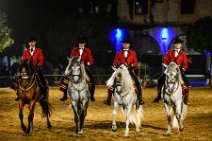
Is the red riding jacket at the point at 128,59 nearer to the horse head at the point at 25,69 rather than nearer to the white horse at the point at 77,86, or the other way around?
the white horse at the point at 77,86

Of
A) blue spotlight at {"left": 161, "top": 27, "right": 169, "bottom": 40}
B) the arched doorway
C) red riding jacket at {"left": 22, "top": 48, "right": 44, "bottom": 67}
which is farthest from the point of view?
the arched doorway

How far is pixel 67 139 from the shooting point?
14.8 meters

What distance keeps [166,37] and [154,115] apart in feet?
108

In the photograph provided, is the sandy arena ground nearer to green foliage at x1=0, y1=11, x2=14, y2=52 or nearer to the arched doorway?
green foliage at x1=0, y1=11, x2=14, y2=52

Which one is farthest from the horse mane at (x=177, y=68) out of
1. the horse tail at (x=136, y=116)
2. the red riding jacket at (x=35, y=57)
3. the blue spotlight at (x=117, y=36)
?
the blue spotlight at (x=117, y=36)

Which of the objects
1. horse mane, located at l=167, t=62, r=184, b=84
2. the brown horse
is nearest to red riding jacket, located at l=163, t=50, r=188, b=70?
horse mane, located at l=167, t=62, r=184, b=84

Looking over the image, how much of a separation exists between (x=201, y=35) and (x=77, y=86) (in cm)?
3106

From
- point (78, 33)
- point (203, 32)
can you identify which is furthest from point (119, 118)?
point (78, 33)

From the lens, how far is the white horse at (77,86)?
14946mm

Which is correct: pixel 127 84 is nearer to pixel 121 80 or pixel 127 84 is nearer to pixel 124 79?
pixel 124 79

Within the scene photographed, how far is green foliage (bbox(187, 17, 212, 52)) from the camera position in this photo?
44375 millimetres

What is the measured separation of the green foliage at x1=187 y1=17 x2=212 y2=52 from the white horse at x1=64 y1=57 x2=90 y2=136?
30093 millimetres

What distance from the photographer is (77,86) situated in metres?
15.4

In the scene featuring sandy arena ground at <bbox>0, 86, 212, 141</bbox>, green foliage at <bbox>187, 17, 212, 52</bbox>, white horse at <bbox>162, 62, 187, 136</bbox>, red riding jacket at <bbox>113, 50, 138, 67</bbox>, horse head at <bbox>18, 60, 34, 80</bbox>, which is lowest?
sandy arena ground at <bbox>0, 86, 212, 141</bbox>
